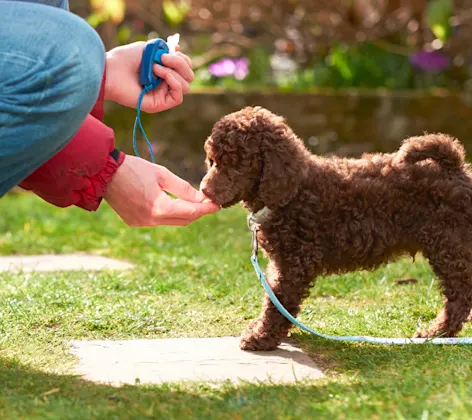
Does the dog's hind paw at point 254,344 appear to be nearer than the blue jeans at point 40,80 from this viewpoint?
No

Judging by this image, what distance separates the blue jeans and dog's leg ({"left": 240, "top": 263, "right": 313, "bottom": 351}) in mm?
1215

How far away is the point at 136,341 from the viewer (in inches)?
137

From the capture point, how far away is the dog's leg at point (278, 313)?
3.41 metres

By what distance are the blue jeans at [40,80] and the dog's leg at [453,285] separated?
175 centimetres

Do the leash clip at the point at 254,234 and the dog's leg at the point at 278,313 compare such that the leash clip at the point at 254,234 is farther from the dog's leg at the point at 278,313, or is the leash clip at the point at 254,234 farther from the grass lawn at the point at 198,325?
→ the grass lawn at the point at 198,325

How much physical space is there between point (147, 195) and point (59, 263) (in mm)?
2454

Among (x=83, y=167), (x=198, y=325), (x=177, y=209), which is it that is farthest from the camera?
(x=198, y=325)

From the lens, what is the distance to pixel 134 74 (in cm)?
325

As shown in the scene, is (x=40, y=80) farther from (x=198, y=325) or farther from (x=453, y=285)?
(x=453, y=285)

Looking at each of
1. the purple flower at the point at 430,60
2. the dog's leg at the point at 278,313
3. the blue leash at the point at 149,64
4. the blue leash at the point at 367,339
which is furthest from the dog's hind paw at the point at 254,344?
the purple flower at the point at 430,60

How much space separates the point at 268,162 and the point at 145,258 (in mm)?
2070

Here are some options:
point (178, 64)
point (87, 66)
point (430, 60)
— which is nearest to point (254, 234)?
point (178, 64)

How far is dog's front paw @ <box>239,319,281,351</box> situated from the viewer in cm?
340

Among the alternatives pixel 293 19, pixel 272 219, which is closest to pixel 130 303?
pixel 272 219
